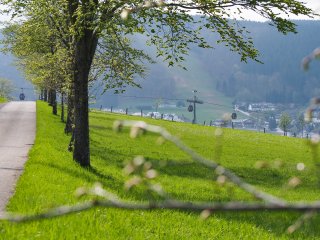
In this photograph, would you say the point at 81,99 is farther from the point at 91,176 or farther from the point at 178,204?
the point at 178,204

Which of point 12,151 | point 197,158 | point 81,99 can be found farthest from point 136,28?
point 197,158

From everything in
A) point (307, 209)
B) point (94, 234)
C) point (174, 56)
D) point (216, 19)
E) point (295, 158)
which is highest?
point (216, 19)

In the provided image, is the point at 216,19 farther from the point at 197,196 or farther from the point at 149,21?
the point at 197,196

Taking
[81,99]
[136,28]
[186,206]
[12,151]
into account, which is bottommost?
[12,151]

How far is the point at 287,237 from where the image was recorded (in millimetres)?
11469

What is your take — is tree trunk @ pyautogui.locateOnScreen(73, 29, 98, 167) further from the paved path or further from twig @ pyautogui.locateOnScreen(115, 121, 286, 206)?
twig @ pyautogui.locateOnScreen(115, 121, 286, 206)

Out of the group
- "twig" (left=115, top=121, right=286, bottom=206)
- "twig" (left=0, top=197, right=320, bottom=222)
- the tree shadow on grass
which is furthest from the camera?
the tree shadow on grass

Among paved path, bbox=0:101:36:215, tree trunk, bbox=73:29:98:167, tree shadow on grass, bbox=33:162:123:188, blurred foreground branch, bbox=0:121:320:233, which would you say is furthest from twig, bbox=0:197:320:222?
tree trunk, bbox=73:29:98:167

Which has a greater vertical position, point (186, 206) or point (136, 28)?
point (136, 28)

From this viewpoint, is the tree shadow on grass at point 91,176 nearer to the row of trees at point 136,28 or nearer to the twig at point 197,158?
the row of trees at point 136,28

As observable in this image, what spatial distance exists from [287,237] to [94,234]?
15.1 feet

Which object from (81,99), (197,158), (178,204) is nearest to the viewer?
(178,204)

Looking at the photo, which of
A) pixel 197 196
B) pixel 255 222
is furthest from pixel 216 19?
pixel 255 222

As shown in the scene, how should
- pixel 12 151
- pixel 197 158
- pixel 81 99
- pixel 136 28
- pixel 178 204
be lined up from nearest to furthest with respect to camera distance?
pixel 178 204
pixel 197 158
pixel 136 28
pixel 81 99
pixel 12 151
